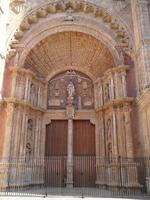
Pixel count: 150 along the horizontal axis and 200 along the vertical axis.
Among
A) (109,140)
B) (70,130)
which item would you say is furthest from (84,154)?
(109,140)

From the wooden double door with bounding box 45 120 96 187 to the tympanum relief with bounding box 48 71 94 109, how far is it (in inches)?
36.2

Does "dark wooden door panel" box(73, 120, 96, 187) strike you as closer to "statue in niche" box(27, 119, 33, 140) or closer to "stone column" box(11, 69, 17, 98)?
"statue in niche" box(27, 119, 33, 140)

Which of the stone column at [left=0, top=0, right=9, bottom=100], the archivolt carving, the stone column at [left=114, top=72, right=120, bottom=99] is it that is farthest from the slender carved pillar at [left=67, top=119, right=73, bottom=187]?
the archivolt carving

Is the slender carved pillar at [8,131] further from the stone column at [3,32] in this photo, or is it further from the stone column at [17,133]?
the stone column at [3,32]

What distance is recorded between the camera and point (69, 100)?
1092 centimetres

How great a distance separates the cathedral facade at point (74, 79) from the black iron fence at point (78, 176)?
6.5 inches

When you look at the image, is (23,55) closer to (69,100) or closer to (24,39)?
(24,39)

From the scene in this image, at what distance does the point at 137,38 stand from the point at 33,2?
5426mm

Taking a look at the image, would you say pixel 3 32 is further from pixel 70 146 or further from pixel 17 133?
pixel 70 146

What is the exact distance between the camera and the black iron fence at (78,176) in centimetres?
788

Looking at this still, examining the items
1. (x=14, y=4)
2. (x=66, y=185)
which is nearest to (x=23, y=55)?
(x=14, y=4)

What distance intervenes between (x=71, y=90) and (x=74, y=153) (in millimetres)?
3149

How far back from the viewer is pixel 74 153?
10.3 m

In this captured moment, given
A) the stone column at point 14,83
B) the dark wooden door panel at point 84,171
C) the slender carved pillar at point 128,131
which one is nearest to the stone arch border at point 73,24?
the stone column at point 14,83
